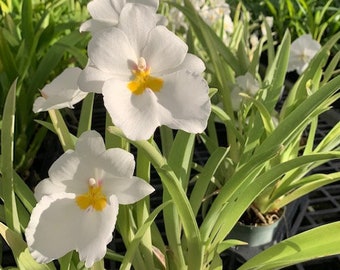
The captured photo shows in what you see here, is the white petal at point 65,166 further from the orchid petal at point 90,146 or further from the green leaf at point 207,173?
the green leaf at point 207,173

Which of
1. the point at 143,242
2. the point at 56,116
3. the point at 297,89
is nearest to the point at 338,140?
the point at 297,89

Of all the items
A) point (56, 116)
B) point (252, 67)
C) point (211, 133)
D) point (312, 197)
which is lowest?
point (312, 197)

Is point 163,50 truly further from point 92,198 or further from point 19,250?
point 19,250

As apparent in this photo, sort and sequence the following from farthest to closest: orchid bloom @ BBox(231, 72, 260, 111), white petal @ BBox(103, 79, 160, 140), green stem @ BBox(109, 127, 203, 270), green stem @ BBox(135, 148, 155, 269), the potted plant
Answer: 1. orchid bloom @ BBox(231, 72, 260, 111)
2. the potted plant
3. green stem @ BBox(135, 148, 155, 269)
4. green stem @ BBox(109, 127, 203, 270)
5. white petal @ BBox(103, 79, 160, 140)

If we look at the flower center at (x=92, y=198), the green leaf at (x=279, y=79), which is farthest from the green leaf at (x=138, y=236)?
the green leaf at (x=279, y=79)

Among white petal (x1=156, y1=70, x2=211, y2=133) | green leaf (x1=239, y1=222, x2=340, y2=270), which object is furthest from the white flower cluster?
green leaf (x1=239, y1=222, x2=340, y2=270)

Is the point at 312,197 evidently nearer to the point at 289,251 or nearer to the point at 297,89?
the point at 297,89

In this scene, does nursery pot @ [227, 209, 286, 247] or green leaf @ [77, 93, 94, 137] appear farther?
nursery pot @ [227, 209, 286, 247]

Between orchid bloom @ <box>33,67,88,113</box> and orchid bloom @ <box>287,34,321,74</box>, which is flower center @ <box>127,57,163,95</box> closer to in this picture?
orchid bloom @ <box>33,67,88,113</box>
